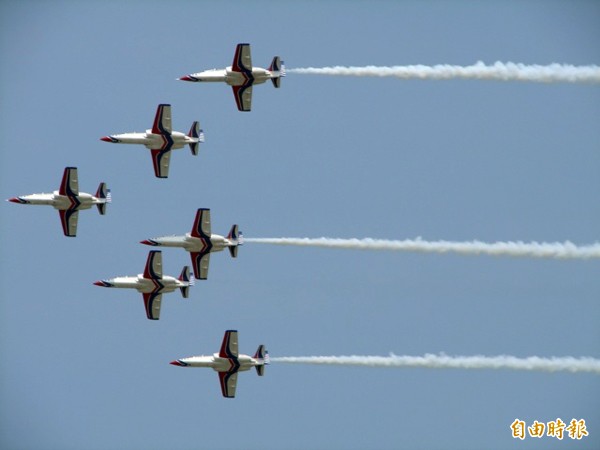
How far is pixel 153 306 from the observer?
83312 mm

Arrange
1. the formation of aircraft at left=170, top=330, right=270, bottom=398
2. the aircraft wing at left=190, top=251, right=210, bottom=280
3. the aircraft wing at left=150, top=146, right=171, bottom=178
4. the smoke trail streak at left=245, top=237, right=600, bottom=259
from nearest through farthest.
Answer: the smoke trail streak at left=245, top=237, right=600, bottom=259, the formation of aircraft at left=170, top=330, right=270, bottom=398, the aircraft wing at left=190, top=251, right=210, bottom=280, the aircraft wing at left=150, top=146, right=171, bottom=178

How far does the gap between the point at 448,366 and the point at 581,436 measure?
617 cm

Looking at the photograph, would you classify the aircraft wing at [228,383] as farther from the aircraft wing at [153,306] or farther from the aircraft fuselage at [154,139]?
the aircraft fuselage at [154,139]

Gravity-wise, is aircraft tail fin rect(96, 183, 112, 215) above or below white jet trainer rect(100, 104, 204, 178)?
below

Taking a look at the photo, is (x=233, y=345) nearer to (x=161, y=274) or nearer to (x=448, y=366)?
(x=161, y=274)

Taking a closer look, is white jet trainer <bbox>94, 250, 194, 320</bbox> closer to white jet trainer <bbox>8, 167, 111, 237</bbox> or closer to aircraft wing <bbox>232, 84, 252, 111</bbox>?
white jet trainer <bbox>8, 167, 111, 237</bbox>

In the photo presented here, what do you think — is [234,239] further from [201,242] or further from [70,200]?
[70,200]

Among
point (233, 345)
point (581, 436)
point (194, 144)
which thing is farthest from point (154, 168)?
point (581, 436)

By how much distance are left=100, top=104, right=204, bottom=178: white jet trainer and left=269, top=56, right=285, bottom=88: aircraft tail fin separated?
19.4ft

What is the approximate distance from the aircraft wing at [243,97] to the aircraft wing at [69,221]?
10475mm

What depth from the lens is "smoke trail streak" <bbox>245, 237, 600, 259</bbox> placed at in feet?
206

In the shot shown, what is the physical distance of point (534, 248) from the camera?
2547 inches

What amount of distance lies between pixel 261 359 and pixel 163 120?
12.9m

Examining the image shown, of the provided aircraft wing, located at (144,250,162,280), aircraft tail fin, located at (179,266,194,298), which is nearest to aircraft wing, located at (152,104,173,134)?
aircraft wing, located at (144,250,162,280)
